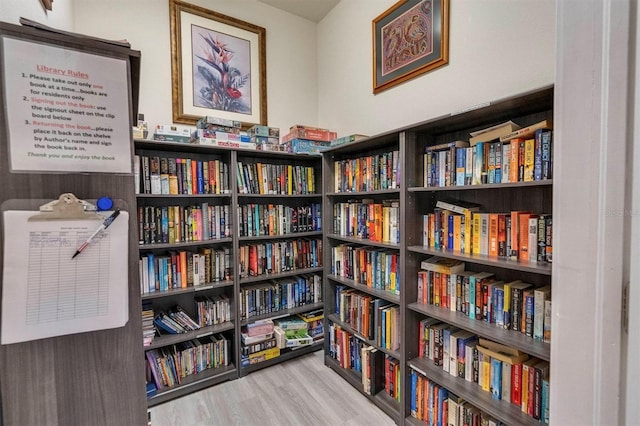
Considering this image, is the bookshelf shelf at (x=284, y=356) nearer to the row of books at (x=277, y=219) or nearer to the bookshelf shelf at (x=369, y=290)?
the bookshelf shelf at (x=369, y=290)

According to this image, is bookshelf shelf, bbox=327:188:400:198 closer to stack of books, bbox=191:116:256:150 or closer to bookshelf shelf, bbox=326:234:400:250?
bookshelf shelf, bbox=326:234:400:250

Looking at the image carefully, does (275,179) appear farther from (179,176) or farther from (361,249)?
(361,249)

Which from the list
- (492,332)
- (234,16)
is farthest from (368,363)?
(234,16)

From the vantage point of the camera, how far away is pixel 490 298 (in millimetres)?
1428

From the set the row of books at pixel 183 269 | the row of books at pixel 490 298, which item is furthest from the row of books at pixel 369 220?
the row of books at pixel 183 269

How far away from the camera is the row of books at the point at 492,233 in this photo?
1248 mm

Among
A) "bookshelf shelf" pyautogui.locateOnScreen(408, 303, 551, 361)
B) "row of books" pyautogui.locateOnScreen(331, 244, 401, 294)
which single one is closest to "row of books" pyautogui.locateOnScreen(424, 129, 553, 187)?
"row of books" pyautogui.locateOnScreen(331, 244, 401, 294)

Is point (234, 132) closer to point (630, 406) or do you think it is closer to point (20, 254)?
point (20, 254)

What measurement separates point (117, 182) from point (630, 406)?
1164 millimetres

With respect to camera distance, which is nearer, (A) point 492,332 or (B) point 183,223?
(A) point 492,332

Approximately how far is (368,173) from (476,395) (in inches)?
55.9

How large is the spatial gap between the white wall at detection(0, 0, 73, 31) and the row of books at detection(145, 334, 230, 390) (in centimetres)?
195

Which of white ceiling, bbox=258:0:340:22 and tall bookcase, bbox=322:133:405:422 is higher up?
white ceiling, bbox=258:0:340:22

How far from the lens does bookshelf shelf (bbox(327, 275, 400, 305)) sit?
1814 millimetres
